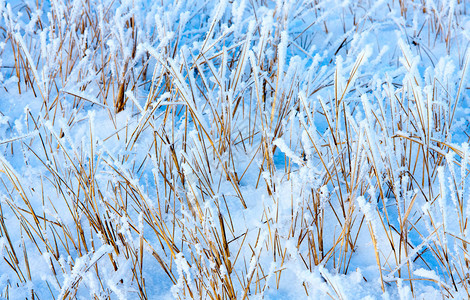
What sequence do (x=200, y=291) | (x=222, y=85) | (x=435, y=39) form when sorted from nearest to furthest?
(x=200, y=291) < (x=222, y=85) < (x=435, y=39)

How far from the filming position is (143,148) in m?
1.33

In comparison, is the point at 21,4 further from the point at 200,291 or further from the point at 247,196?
the point at 200,291

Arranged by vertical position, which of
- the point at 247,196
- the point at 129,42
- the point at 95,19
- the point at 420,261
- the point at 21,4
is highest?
the point at 21,4

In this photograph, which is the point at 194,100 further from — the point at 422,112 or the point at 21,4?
the point at 21,4

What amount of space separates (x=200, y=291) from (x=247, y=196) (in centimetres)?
36

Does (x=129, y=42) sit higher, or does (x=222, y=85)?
(x=129, y=42)

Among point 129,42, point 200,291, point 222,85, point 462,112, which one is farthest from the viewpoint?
point 129,42

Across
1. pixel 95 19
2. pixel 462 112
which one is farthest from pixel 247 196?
pixel 95 19

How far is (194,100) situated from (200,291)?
539mm

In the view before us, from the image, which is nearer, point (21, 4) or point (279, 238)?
point (279, 238)

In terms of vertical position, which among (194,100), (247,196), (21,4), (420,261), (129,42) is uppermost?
(21,4)

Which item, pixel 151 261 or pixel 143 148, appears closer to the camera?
pixel 151 261

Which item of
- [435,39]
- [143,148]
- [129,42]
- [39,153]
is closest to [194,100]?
[143,148]

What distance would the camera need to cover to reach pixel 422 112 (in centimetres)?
98
